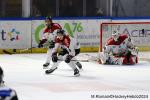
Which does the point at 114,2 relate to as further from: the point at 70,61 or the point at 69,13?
the point at 70,61

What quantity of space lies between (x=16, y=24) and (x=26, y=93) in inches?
332

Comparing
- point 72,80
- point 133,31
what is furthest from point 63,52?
point 133,31

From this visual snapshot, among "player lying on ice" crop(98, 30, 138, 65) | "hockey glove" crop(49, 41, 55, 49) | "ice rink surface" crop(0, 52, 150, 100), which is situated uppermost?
"hockey glove" crop(49, 41, 55, 49)

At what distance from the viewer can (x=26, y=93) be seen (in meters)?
8.25

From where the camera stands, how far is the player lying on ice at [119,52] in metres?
13.3

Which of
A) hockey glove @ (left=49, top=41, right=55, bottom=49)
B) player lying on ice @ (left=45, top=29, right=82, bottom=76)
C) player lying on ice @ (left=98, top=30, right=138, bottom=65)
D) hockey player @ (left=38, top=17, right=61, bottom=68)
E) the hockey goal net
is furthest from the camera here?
the hockey goal net

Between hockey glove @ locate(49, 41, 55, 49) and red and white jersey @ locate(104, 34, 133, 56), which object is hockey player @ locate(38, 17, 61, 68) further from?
red and white jersey @ locate(104, 34, 133, 56)

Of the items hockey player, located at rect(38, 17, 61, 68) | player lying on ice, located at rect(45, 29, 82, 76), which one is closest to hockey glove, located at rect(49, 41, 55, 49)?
hockey player, located at rect(38, 17, 61, 68)

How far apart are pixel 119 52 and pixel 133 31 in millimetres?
3064

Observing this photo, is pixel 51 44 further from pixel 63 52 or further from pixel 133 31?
pixel 133 31

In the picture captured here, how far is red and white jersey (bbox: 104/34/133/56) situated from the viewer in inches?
525

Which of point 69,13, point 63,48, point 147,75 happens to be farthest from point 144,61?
point 69,13

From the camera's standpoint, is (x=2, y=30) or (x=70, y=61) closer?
(x=70, y=61)

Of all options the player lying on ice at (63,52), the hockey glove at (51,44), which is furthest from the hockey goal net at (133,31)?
the player lying on ice at (63,52)
